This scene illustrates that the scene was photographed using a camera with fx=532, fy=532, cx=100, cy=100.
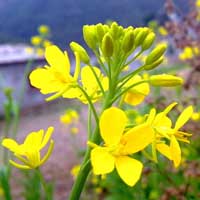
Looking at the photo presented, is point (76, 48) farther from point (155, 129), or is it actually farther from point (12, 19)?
point (12, 19)

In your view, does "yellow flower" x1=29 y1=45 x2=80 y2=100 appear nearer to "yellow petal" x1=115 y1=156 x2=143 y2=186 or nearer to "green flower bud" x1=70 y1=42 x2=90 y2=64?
"green flower bud" x1=70 y1=42 x2=90 y2=64

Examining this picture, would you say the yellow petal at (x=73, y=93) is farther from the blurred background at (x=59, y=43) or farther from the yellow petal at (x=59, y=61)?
the blurred background at (x=59, y=43)

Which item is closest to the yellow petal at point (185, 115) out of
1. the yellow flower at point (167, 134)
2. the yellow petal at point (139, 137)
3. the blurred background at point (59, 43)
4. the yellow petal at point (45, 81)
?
the yellow flower at point (167, 134)

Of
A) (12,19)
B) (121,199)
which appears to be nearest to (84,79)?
(121,199)

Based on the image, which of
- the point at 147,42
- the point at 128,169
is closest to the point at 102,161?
the point at 128,169

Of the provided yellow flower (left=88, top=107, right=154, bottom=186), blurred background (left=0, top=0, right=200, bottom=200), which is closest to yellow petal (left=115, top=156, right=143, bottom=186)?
yellow flower (left=88, top=107, right=154, bottom=186)

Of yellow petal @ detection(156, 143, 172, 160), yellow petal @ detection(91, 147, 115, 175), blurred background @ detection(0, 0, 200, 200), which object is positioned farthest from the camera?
blurred background @ detection(0, 0, 200, 200)

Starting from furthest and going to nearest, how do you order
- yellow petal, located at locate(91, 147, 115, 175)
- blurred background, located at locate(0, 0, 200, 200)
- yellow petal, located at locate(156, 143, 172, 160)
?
blurred background, located at locate(0, 0, 200, 200)
yellow petal, located at locate(156, 143, 172, 160)
yellow petal, located at locate(91, 147, 115, 175)
